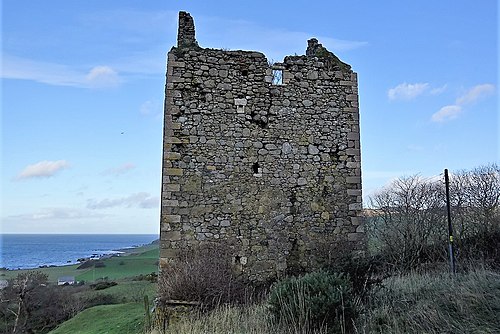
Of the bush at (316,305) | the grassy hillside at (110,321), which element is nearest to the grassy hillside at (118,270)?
the grassy hillside at (110,321)

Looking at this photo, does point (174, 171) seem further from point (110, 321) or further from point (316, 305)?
point (316, 305)

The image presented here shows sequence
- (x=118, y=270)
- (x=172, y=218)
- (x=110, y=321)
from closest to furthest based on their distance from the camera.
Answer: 1. (x=172, y=218)
2. (x=110, y=321)
3. (x=118, y=270)

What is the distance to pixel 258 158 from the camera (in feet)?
35.4

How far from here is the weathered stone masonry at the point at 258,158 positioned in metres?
10.4

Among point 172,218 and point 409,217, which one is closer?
point 172,218

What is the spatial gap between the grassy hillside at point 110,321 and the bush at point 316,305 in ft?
13.0

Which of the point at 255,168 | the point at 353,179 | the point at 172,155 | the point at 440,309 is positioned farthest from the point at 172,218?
the point at 440,309

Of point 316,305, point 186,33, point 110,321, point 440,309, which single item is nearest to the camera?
point 440,309

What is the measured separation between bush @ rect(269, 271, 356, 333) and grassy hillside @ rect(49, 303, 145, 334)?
3.97m

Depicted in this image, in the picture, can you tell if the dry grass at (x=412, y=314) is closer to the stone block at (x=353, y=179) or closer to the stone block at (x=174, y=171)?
the stone block at (x=353, y=179)

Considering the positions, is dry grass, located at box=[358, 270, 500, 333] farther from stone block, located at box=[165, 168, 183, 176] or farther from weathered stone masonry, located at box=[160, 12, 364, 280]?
stone block, located at box=[165, 168, 183, 176]

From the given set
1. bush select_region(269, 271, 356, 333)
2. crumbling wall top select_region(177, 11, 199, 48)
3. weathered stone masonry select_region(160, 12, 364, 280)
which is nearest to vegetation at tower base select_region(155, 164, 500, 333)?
bush select_region(269, 271, 356, 333)

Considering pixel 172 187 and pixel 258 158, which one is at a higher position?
pixel 258 158

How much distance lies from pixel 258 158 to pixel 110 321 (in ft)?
20.5
